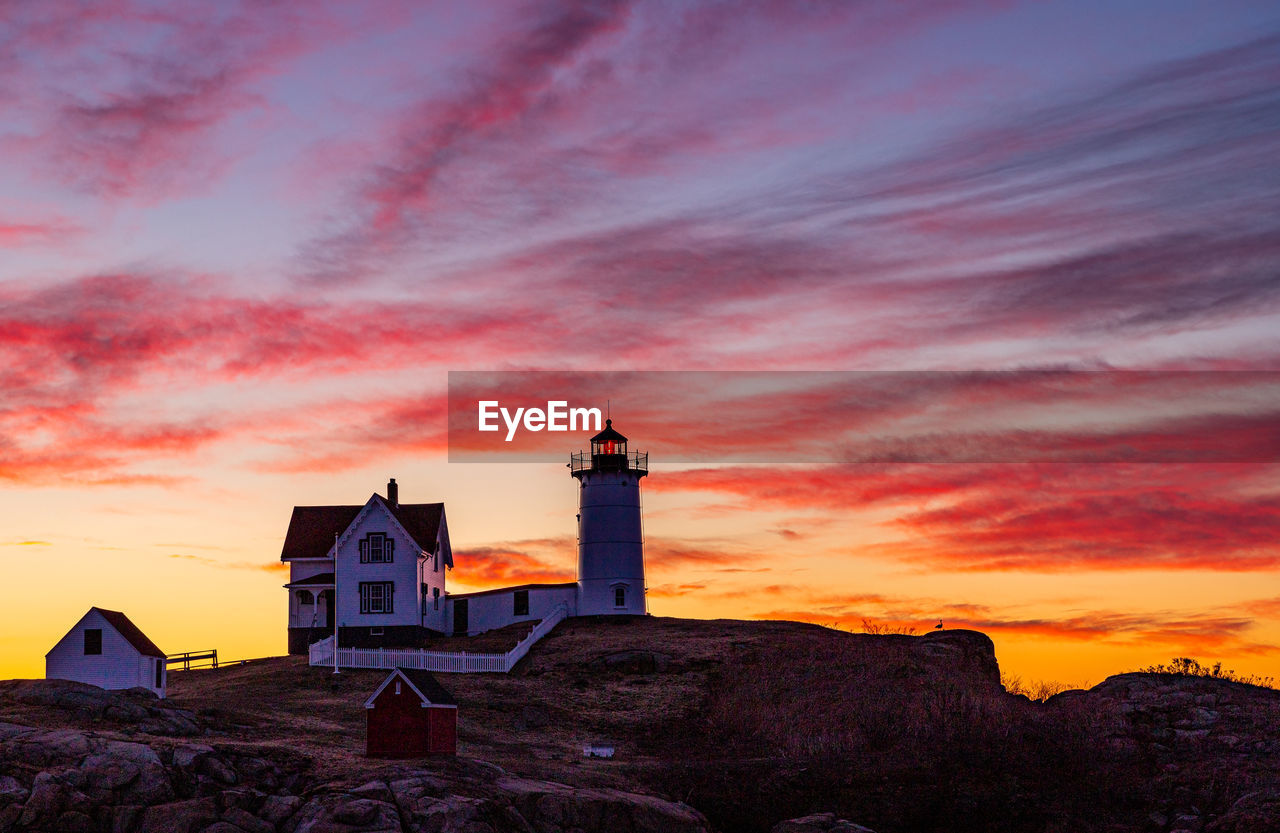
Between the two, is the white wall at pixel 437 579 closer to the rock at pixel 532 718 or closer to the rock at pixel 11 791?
the rock at pixel 532 718

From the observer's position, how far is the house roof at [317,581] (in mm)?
69562

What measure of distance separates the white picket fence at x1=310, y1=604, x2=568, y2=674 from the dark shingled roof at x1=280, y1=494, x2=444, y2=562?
26.6 feet

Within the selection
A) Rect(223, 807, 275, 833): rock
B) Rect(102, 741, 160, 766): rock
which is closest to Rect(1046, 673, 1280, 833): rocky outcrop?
Rect(223, 807, 275, 833): rock

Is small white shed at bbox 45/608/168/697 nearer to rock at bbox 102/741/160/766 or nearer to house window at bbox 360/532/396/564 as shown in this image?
rock at bbox 102/741/160/766

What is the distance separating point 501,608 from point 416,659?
505 inches

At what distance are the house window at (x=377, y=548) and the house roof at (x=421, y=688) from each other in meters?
25.3

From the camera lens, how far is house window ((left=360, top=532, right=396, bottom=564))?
6744 cm

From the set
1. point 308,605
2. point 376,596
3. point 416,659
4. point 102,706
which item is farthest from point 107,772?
point 308,605

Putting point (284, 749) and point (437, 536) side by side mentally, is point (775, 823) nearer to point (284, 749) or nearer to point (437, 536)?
point (284, 749)

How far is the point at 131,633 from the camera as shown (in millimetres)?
Result: 50500

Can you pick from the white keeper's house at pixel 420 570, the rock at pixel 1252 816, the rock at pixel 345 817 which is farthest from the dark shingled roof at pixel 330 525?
the rock at pixel 1252 816

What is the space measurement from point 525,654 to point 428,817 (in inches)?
1139

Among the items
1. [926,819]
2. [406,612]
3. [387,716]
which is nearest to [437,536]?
[406,612]

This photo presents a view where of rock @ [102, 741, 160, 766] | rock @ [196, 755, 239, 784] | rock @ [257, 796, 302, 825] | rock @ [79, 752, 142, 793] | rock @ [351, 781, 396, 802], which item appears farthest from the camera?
rock @ [196, 755, 239, 784]
